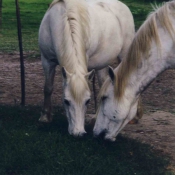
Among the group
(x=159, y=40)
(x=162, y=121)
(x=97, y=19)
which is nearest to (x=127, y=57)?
(x=159, y=40)

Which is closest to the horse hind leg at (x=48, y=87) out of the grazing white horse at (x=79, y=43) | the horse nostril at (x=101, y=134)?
the grazing white horse at (x=79, y=43)

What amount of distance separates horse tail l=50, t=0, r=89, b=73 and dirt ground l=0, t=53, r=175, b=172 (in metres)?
1.20

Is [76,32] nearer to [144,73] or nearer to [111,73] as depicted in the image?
[111,73]

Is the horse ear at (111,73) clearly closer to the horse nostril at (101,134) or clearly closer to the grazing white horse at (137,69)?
the grazing white horse at (137,69)

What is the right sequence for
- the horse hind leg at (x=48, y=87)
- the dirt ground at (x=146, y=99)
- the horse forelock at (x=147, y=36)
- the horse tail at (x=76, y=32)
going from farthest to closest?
the horse hind leg at (x=48, y=87) < the dirt ground at (x=146, y=99) < the horse tail at (x=76, y=32) < the horse forelock at (x=147, y=36)

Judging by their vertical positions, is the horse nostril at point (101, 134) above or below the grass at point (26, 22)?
above

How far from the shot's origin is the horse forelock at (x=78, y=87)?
528 centimetres

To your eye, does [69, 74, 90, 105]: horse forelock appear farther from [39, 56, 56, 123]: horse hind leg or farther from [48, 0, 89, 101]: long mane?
[39, 56, 56, 123]: horse hind leg

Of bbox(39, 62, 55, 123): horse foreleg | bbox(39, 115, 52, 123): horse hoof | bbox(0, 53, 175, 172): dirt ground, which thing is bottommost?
bbox(0, 53, 175, 172): dirt ground

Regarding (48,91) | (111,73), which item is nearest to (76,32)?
(111,73)

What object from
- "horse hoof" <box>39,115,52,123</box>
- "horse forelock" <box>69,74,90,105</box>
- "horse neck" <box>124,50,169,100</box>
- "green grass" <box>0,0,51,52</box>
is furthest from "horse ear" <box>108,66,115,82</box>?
"green grass" <box>0,0,51,52</box>

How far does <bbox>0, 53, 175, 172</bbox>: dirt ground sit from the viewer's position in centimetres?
607

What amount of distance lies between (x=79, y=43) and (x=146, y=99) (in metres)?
2.69

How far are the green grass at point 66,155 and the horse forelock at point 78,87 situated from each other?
1.41 ft
